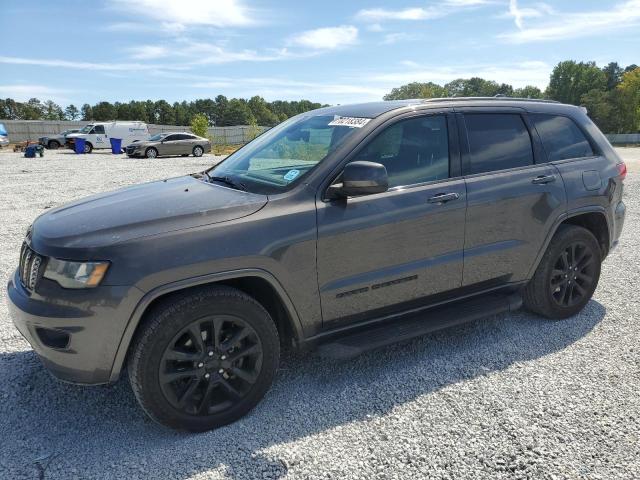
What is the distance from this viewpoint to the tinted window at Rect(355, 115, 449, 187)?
10.6 feet

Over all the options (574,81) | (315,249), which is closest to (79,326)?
(315,249)

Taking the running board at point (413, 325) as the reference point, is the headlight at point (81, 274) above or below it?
above

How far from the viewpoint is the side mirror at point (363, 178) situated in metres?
2.81

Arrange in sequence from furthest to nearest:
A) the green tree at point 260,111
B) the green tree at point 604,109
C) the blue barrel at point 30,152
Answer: the green tree at point 260,111 < the green tree at point 604,109 < the blue barrel at point 30,152

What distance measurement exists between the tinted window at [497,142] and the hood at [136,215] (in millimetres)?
1713

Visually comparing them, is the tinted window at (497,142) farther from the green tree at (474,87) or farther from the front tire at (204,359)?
the green tree at (474,87)

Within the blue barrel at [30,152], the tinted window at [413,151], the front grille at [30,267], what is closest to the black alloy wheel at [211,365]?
the front grille at [30,267]

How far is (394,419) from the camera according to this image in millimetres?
2840

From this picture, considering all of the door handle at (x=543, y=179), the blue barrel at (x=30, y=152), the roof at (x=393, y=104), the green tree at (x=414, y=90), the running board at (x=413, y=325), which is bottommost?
the running board at (x=413, y=325)

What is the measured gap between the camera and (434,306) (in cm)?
345

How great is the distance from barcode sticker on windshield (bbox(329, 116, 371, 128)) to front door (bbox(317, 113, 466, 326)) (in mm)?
159

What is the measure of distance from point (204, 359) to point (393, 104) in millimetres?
2203

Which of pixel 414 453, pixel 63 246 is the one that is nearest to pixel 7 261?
pixel 63 246

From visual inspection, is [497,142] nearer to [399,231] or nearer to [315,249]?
[399,231]
